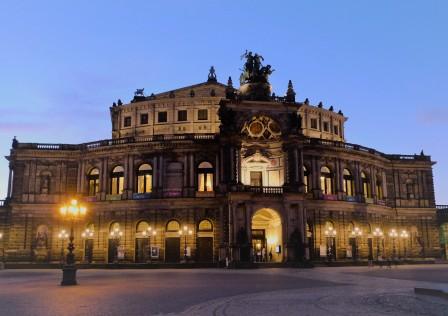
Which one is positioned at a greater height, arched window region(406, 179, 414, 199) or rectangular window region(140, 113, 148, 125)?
rectangular window region(140, 113, 148, 125)

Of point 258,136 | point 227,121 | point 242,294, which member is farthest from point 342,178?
point 242,294

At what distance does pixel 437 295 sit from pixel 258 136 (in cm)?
4251

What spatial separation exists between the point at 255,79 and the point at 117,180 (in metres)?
22.3

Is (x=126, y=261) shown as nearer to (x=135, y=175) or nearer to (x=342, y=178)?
(x=135, y=175)

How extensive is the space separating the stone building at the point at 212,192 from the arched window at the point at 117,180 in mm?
131

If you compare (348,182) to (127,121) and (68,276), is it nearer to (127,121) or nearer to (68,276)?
(127,121)

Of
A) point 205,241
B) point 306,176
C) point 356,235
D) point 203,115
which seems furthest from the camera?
point 203,115

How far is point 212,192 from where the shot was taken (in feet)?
203

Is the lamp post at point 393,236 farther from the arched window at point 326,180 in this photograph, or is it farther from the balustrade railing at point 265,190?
the balustrade railing at point 265,190

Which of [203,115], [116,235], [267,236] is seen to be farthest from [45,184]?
[267,236]

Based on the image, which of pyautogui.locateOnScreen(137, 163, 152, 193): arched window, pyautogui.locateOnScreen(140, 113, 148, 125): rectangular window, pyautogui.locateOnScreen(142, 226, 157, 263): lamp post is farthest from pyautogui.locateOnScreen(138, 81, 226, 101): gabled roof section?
pyautogui.locateOnScreen(142, 226, 157, 263): lamp post

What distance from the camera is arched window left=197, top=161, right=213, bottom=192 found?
6234 cm

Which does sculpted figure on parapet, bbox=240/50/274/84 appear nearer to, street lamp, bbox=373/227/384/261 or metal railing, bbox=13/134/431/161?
metal railing, bbox=13/134/431/161

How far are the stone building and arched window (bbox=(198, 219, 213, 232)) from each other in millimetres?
123
